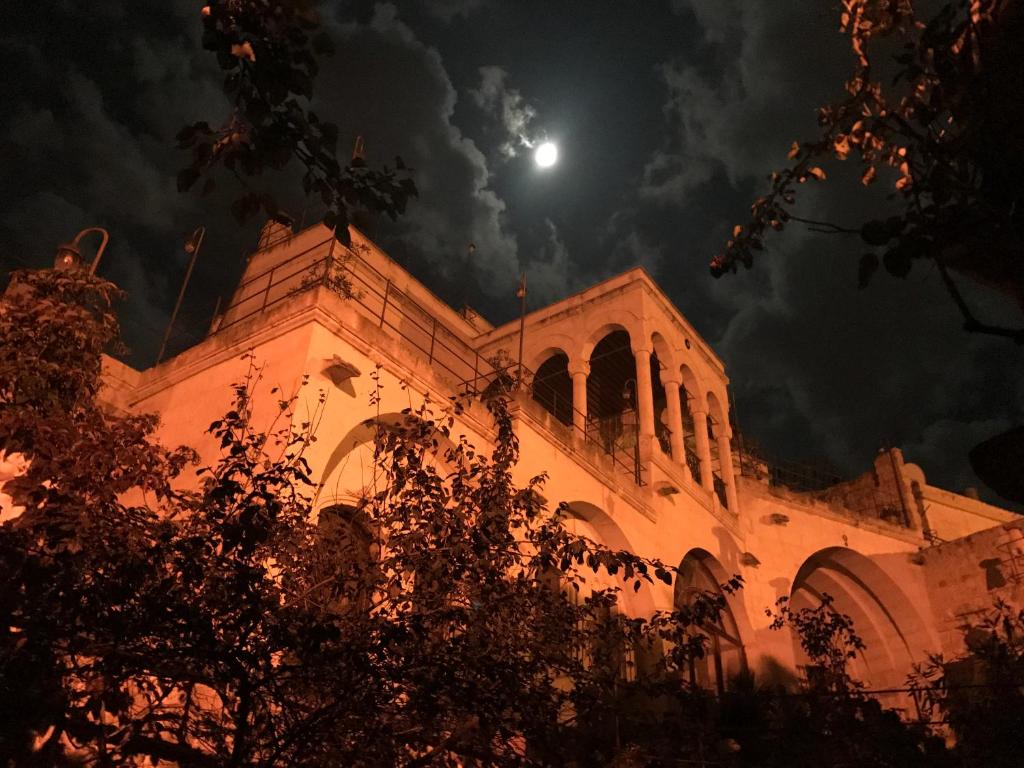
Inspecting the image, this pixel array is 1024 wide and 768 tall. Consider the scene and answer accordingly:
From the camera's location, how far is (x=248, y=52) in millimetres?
2883

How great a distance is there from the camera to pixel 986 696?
461 inches

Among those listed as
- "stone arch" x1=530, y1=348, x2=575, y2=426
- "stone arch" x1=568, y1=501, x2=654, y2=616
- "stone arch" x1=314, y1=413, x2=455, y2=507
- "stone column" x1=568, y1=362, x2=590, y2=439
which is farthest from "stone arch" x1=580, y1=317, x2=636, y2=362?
"stone arch" x1=314, y1=413, x2=455, y2=507

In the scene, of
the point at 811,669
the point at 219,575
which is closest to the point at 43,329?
the point at 219,575

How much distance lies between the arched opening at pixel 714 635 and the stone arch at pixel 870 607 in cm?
281

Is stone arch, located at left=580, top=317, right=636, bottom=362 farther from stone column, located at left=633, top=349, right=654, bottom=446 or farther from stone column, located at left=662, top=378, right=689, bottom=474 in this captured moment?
stone column, located at left=662, top=378, right=689, bottom=474

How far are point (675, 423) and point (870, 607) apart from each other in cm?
738

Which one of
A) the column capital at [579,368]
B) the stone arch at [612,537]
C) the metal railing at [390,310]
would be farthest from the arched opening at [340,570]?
the column capital at [579,368]

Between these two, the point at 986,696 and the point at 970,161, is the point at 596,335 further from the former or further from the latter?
the point at 970,161

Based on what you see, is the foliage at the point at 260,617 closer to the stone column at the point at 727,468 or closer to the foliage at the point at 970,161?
the foliage at the point at 970,161

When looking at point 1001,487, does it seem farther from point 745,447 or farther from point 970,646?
point 745,447

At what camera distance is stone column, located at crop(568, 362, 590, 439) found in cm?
1466

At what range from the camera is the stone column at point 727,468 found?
1697 cm

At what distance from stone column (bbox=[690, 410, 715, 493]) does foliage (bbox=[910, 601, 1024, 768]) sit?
517 centimetres

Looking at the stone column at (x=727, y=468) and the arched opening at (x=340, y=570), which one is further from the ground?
the stone column at (x=727, y=468)
